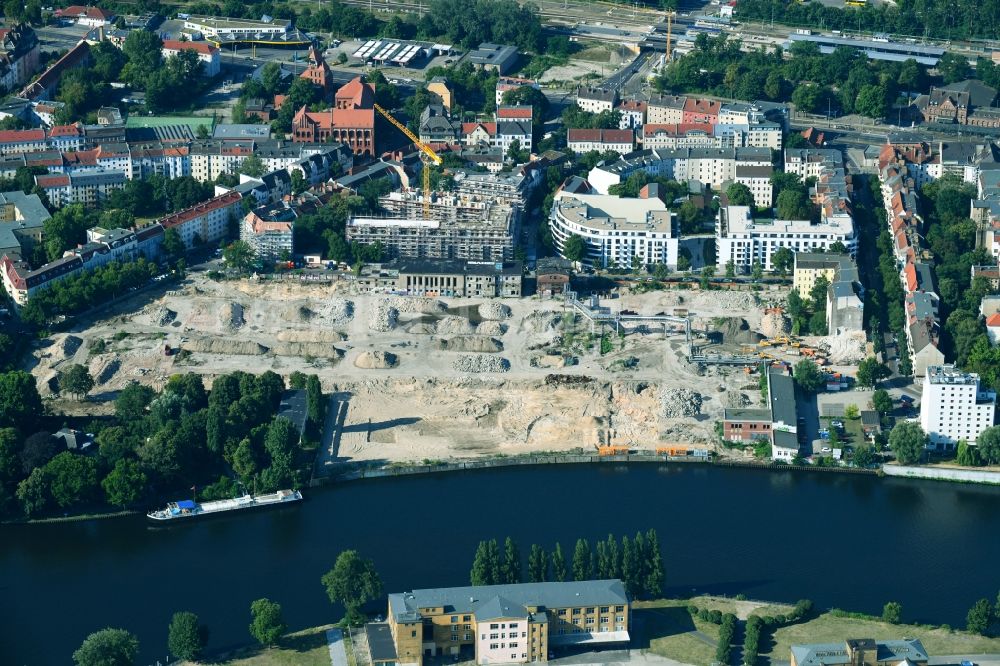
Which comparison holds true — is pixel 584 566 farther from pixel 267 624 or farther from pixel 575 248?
pixel 575 248

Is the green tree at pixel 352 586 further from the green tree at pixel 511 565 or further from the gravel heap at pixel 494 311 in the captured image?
the gravel heap at pixel 494 311

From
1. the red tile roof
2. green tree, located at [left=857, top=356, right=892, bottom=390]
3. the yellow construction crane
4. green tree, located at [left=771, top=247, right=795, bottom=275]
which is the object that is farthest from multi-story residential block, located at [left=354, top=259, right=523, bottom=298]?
the red tile roof

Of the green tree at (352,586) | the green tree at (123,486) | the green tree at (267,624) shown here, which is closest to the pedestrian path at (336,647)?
the green tree at (352,586)

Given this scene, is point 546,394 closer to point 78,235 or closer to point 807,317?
point 807,317

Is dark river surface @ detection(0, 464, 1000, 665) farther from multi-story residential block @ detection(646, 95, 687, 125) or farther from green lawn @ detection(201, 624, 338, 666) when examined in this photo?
multi-story residential block @ detection(646, 95, 687, 125)

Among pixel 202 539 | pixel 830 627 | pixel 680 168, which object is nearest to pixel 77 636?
pixel 202 539

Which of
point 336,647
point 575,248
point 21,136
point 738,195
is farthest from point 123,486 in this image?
point 738,195
